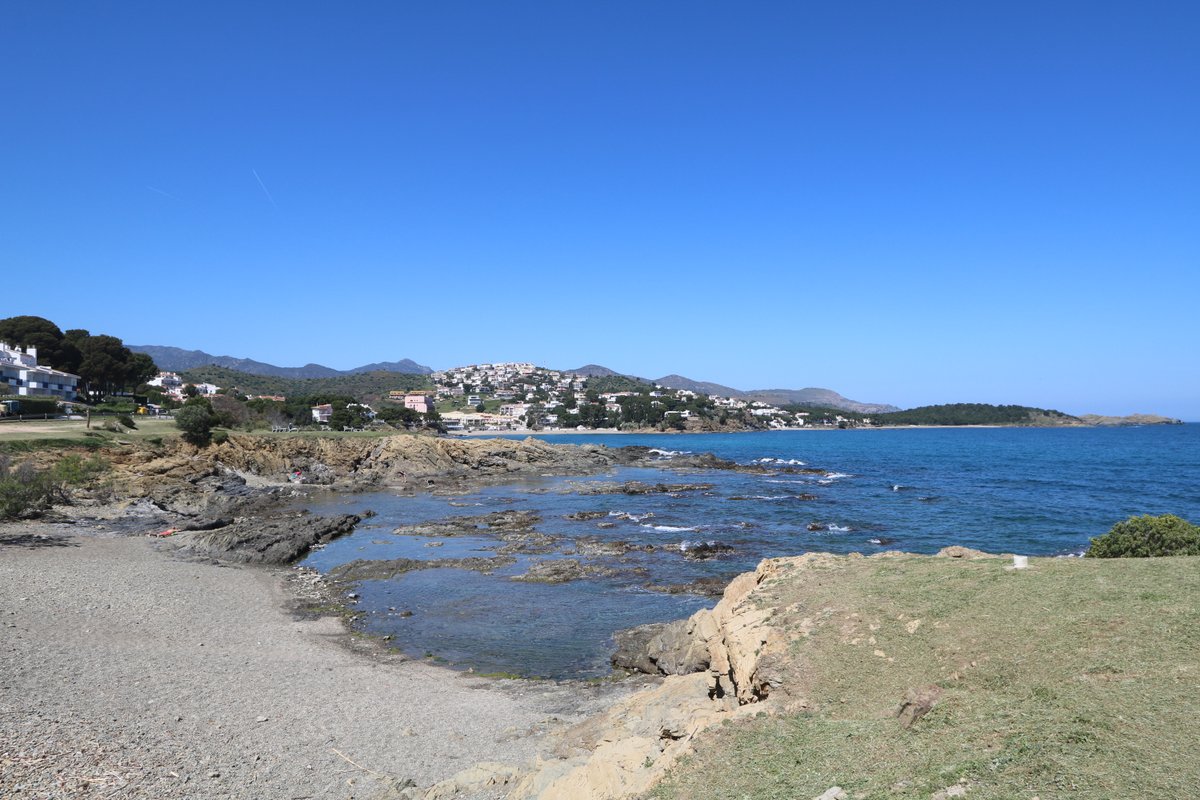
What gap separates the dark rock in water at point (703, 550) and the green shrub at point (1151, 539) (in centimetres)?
1679

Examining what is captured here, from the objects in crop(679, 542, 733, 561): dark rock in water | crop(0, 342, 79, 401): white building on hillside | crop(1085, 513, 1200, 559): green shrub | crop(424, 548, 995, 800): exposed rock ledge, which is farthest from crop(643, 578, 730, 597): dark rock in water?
crop(0, 342, 79, 401): white building on hillside

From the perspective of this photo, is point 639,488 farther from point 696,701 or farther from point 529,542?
point 696,701

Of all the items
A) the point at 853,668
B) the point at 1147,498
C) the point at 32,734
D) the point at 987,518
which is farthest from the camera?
the point at 1147,498

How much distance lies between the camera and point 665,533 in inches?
1522

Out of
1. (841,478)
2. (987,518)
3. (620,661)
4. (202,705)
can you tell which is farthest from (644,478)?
(202,705)

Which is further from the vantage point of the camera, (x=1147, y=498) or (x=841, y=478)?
(x=841, y=478)

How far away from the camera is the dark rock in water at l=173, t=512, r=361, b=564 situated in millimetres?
31297

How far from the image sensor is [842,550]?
3319cm

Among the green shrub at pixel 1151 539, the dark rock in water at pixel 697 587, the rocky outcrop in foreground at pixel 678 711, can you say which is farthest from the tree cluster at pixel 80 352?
the green shrub at pixel 1151 539

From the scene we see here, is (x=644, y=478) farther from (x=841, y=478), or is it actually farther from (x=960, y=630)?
(x=960, y=630)

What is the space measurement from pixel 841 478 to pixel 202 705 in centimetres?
6629

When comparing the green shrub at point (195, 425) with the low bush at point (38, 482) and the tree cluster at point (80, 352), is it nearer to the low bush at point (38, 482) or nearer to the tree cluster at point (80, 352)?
the low bush at point (38, 482)

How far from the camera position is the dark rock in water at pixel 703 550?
1256 inches

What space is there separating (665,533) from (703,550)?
6145 millimetres
